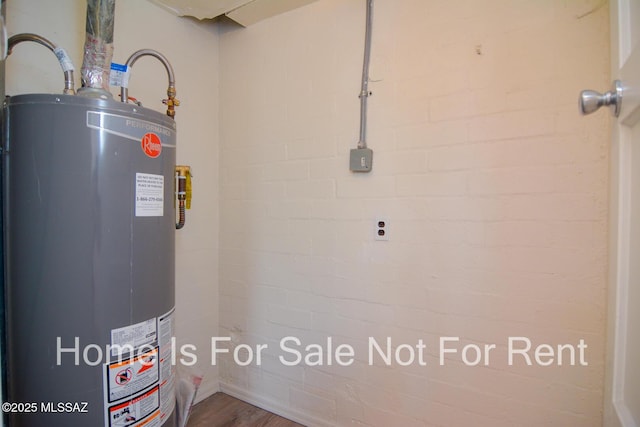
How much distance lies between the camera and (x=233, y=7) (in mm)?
1705

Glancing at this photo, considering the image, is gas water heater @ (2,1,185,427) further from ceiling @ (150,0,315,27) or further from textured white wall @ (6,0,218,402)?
ceiling @ (150,0,315,27)

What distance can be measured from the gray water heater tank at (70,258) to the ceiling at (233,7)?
109 centimetres

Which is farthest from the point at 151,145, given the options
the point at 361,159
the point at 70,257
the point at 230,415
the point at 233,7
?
the point at 230,415

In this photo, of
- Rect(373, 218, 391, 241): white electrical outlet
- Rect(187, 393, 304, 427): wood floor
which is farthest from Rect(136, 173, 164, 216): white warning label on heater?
Rect(187, 393, 304, 427): wood floor

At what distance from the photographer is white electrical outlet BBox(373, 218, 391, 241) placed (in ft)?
4.90

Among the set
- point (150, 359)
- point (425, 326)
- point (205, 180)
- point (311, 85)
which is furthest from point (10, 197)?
point (425, 326)

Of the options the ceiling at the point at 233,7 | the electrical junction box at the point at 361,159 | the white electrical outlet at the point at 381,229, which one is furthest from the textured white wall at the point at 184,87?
the white electrical outlet at the point at 381,229

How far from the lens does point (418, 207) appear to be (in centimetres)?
142

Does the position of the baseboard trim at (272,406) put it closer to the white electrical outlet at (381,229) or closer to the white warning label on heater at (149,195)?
the white electrical outlet at (381,229)

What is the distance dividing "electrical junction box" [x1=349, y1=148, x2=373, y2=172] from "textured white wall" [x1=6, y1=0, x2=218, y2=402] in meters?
1.01

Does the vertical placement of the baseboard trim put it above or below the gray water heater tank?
below

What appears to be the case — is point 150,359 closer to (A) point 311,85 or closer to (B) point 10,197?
(B) point 10,197

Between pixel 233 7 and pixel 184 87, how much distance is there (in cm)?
53

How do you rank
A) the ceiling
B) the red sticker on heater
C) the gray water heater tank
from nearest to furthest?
the gray water heater tank < the red sticker on heater < the ceiling
